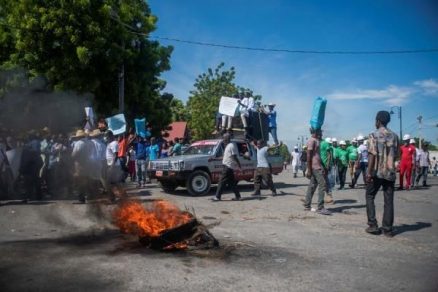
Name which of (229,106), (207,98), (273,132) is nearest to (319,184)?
(229,106)

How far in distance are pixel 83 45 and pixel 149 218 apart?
927 centimetres

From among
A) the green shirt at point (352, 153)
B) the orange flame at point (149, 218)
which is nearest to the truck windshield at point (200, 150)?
the green shirt at point (352, 153)

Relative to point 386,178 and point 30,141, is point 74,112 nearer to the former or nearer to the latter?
point 30,141

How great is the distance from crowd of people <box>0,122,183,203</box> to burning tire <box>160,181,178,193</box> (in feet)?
4.97

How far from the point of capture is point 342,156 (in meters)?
13.9

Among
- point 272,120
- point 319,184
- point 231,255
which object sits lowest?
point 231,255

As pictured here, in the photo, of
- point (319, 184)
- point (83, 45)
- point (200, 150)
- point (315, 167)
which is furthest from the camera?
point (83, 45)

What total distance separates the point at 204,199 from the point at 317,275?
6.97 m

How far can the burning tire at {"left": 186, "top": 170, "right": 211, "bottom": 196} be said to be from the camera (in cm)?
1205

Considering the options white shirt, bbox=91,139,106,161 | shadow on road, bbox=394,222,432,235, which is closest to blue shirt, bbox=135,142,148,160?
white shirt, bbox=91,139,106,161

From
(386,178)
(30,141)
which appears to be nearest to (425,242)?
(386,178)

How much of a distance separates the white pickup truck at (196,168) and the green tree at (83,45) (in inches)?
153

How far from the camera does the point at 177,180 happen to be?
12.1m

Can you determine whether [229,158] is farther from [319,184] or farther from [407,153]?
[407,153]
